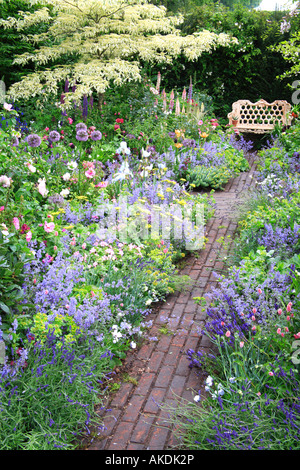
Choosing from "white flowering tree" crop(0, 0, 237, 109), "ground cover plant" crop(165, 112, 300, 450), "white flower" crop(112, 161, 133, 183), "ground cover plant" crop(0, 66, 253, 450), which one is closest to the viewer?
"ground cover plant" crop(165, 112, 300, 450)

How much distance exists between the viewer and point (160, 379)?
3.40 m

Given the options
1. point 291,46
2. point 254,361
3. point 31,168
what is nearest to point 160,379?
point 254,361

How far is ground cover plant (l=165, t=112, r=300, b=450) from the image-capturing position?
103 inches

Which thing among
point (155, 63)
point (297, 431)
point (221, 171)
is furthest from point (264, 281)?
point (155, 63)

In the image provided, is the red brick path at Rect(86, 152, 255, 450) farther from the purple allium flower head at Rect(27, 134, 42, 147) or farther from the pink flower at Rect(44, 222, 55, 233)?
the purple allium flower head at Rect(27, 134, 42, 147)

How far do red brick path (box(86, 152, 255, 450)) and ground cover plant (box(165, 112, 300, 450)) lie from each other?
0.12 meters

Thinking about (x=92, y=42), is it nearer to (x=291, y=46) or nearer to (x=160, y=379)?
(x=291, y=46)

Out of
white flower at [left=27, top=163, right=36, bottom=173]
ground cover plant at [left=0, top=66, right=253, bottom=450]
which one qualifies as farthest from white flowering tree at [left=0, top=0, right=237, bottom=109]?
white flower at [left=27, top=163, right=36, bottom=173]

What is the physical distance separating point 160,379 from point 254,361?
74 cm

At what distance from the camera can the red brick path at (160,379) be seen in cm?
289

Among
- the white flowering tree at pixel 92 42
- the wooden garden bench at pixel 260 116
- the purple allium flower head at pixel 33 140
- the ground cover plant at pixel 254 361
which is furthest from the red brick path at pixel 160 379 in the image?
the wooden garden bench at pixel 260 116

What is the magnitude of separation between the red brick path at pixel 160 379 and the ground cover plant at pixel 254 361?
0.12 meters
